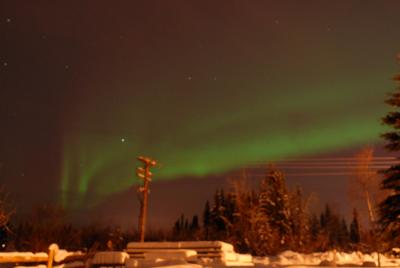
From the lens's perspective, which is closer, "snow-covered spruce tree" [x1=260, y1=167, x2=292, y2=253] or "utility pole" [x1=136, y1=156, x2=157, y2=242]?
"utility pole" [x1=136, y1=156, x2=157, y2=242]

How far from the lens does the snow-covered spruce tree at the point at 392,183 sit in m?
15.9

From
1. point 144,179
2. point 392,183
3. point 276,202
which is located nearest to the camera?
point 392,183

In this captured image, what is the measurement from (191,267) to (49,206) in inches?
1673

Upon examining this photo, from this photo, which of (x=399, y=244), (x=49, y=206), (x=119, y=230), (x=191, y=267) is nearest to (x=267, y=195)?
(x=119, y=230)

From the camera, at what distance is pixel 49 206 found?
49.7 metres

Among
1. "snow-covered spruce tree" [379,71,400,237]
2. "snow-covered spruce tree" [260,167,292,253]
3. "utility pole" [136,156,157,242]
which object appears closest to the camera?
"snow-covered spruce tree" [379,71,400,237]

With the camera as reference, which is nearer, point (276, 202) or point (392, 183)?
point (392, 183)

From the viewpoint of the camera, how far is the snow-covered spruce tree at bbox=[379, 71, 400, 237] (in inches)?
627

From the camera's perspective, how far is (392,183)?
1641 cm

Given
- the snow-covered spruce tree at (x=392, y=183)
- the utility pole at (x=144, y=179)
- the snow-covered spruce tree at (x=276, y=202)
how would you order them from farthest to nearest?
the snow-covered spruce tree at (x=276, y=202) < the utility pole at (x=144, y=179) < the snow-covered spruce tree at (x=392, y=183)

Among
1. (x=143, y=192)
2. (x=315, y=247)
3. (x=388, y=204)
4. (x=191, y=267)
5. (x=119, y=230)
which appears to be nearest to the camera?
(x=191, y=267)

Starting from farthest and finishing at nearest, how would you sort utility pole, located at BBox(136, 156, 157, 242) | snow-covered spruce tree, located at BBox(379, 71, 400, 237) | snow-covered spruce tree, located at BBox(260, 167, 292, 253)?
snow-covered spruce tree, located at BBox(260, 167, 292, 253) < utility pole, located at BBox(136, 156, 157, 242) < snow-covered spruce tree, located at BBox(379, 71, 400, 237)

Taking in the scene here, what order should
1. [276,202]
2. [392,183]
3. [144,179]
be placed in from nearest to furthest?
[392,183], [144,179], [276,202]

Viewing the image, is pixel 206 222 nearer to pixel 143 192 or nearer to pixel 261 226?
pixel 261 226
